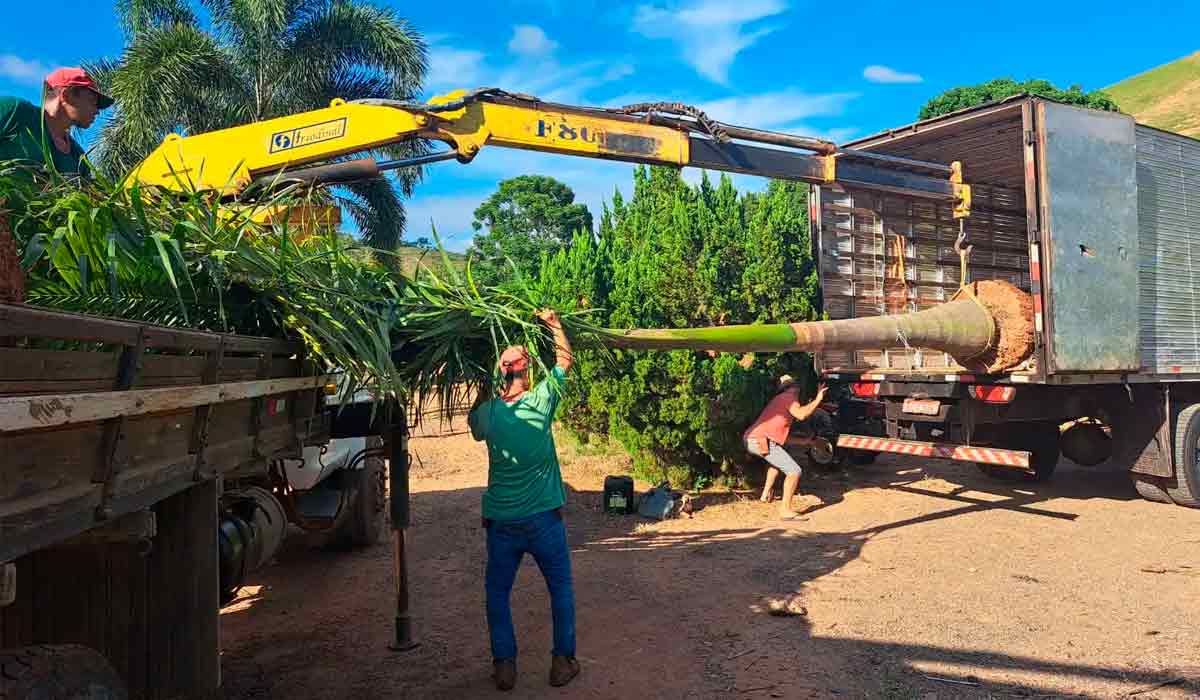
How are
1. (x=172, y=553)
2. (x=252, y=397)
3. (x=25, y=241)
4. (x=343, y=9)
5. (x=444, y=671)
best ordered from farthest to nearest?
(x=343, y=9), (x=444, y=671), (x=252, y=397), (x=172, y=553), (x=25, y=241)

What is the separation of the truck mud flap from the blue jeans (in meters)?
4.78

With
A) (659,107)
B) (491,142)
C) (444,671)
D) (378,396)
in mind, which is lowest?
(444,671)

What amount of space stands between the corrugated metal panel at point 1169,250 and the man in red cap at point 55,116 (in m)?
8.91

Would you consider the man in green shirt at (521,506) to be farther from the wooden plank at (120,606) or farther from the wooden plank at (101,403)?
the wooden plank at (120,606)

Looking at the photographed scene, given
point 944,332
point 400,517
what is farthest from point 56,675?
point 944,332

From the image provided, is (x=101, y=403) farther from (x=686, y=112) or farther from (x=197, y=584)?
(x=686, y=112)

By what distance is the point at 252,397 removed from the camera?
9.91 feet

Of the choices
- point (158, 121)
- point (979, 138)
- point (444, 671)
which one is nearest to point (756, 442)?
point (979, 138)

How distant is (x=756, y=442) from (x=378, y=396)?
17.8 feet

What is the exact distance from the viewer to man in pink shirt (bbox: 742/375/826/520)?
7996 millimetres

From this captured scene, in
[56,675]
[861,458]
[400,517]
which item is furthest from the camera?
[861,458]

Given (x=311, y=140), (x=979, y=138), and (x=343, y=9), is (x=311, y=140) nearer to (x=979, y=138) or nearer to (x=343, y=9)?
(x=979, y=138)

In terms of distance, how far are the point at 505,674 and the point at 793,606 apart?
2.11 m

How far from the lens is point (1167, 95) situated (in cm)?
6388
